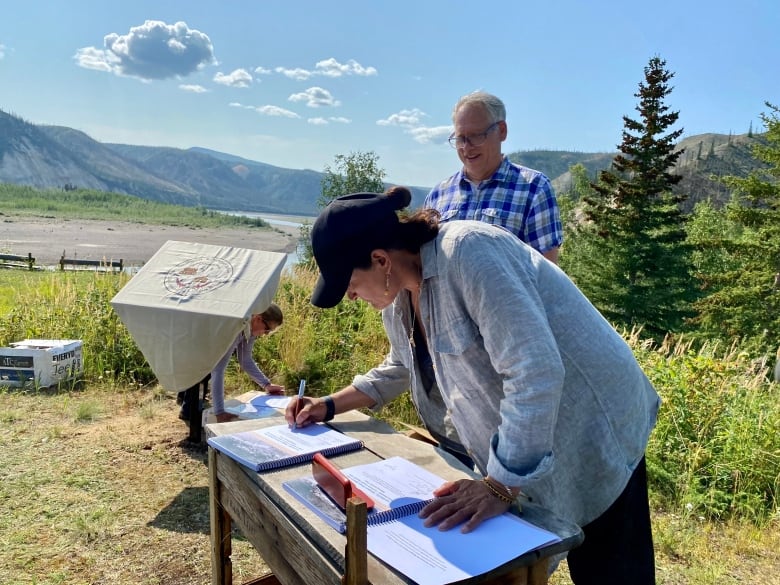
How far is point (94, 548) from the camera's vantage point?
319 cm

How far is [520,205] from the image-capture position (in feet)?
10.2

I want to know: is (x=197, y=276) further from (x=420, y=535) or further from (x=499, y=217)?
(x=420, y=535)

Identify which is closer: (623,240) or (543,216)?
(543,216)

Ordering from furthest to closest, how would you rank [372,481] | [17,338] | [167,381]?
[17,338]
[167,381]
[372,481]

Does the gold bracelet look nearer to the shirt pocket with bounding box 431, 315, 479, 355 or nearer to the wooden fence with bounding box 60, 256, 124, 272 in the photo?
the shirt pocket with bounding box 431, 315, 479, 355

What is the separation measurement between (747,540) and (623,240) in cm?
2484

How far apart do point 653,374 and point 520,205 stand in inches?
96.8

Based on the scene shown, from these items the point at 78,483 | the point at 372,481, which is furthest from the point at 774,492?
the point at 78,483

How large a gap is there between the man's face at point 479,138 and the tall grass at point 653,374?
92.9 inches

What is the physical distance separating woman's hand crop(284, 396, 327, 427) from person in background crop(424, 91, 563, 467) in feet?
4.78

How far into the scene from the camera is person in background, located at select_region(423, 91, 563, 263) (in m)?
3.04

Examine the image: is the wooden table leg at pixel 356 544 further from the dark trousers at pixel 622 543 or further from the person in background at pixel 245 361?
the person in background at pixel 245 361

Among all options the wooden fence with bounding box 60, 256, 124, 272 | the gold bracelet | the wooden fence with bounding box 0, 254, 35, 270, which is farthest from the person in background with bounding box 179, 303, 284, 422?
the wooden fence with bounding box 0, 254, 35, 270

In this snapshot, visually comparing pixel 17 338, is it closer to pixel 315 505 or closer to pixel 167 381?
pixel 167 381
